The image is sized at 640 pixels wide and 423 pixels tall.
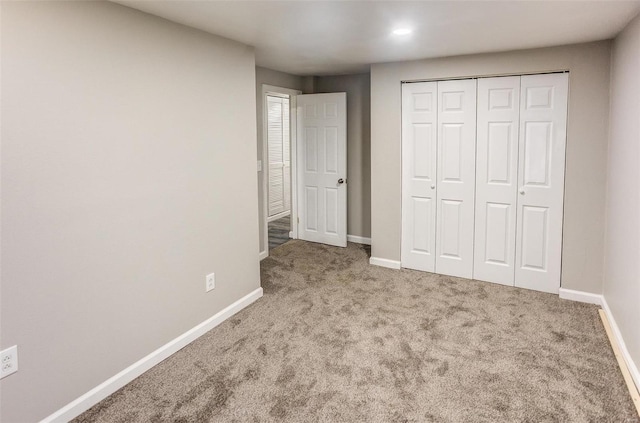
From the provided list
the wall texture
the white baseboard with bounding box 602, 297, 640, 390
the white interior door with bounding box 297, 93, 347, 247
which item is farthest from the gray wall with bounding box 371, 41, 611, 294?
the wall texture

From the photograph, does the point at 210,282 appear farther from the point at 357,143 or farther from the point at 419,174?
the point at 357,143

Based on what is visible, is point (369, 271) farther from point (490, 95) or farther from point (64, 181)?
point (64, 181)

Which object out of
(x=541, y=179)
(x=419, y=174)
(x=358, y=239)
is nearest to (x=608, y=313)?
(x=541, y=179)

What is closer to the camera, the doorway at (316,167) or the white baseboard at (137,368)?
the white baseboard at (137,368)

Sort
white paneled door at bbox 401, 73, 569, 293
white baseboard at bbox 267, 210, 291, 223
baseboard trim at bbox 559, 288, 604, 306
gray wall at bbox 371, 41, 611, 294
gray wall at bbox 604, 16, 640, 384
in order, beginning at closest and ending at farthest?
gray wall at bbox 604, 16, 640, 384 → gray wall at bbox 371, 41, 611, 294 → baseboard trim at bbox 559, 288, 604, 306 → white paneled door at bbox 401, 73, 569, 293 → white baseboard at bbox 267, 210, 291, 223

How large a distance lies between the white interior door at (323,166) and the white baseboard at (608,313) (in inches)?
102

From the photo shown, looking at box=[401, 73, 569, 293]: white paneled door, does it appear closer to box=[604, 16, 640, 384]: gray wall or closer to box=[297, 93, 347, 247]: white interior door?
box=[604, 16, 640, 384]: gray wall

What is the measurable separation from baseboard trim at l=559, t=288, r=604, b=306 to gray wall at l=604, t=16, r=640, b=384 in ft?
0.49

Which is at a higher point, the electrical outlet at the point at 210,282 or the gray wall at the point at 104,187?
the gray wall at the point at 104,187

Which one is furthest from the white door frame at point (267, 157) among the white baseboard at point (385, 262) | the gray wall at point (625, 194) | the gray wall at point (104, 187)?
the gray wall at point (625, 194)

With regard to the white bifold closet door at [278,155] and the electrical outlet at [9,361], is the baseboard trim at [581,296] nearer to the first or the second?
the electrical outlet at [9,361]

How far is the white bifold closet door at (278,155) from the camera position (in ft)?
23.3

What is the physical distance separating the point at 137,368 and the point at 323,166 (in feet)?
11.5

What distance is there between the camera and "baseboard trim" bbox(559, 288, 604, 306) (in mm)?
3549
